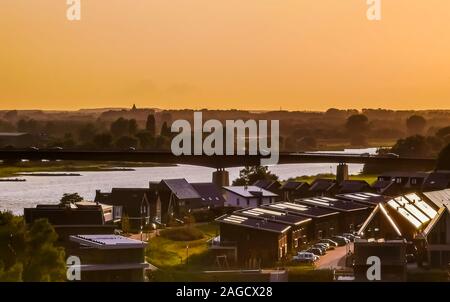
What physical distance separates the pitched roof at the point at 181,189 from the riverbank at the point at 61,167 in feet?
17.8

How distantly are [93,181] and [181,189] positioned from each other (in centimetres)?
516

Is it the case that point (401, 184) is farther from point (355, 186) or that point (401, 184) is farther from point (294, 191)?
point (294, 191)

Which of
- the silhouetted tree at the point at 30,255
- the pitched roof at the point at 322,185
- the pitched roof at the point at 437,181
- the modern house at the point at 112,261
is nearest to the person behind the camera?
the silhouetted tree at the point at 30,255

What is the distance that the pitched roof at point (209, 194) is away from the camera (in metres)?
12.4

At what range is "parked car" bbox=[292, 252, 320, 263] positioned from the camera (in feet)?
25.1

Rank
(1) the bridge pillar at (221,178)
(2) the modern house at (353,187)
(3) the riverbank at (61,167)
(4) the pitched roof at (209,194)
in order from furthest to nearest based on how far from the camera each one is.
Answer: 1. (3) the riverbank at (61,167)
2. (1) the bridge pillar at (221,178)
3. (2) the modern house at (353,187)
4. (4) the pitched roof at (209,194)

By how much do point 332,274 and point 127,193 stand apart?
186 inches

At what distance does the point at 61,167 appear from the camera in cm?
1941

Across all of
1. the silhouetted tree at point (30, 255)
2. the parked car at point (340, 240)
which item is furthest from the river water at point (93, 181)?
the silhouetted tree at point (30, 255)

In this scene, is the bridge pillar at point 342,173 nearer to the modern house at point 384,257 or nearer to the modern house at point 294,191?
the modern house at point 294,191

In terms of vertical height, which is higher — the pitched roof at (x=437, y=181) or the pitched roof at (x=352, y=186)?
the pitched roof at (x=437, y=181)

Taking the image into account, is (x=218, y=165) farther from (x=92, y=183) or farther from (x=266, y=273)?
(x=266, y=273)

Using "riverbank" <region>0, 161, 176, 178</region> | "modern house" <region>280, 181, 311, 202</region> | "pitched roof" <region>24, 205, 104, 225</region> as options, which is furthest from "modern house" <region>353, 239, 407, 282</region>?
"riverbank" <region>0, 161, 176, 178</region>

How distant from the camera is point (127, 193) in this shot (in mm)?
10938
